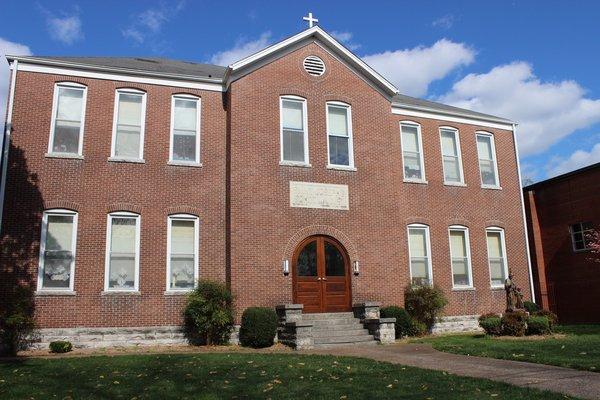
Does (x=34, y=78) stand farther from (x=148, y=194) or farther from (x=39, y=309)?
(x=39, y=309)

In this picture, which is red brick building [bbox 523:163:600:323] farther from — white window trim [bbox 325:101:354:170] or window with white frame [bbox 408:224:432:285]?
white window trim [bbox 325:101:354:170]

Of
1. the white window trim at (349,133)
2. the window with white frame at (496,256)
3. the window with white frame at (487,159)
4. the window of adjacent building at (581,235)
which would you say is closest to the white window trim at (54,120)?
the white window trim at (349,133)

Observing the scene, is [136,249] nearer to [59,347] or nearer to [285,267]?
[59,347]

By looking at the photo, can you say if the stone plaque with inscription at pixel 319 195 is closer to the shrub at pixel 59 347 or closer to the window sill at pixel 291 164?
the window sill at pixel 291 164

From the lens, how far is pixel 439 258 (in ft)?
65.0

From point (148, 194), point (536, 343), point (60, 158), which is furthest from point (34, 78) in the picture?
point (536, 343)

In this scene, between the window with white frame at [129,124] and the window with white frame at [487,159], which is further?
the window with white frame at [487,159]

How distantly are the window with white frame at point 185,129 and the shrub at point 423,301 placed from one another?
8.28 m

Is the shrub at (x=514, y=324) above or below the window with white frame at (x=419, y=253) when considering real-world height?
below

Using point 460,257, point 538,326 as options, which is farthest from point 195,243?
point 538,326

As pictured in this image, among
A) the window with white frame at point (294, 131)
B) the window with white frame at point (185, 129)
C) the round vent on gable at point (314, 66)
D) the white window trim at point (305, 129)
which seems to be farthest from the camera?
the round vent on gable at point (314, 66)

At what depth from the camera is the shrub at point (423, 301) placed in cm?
1817

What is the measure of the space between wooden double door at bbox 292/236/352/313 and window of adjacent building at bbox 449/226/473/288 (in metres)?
5.04

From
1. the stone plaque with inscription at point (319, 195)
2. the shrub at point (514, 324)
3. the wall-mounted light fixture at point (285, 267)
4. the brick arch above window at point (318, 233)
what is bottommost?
the shrub at point (514, 324)
